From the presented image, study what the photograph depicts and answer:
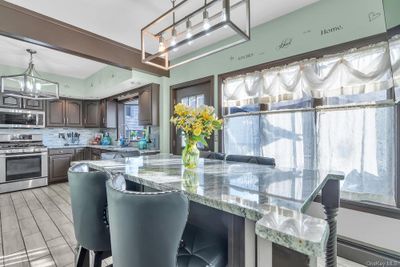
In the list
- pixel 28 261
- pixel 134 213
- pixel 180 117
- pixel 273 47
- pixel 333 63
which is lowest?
pixel 28 261

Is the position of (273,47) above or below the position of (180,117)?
above

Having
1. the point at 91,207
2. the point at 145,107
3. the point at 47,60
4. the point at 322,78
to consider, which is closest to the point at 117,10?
the point at 145,107

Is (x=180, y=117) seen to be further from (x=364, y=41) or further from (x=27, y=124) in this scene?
(x=27, y=124)

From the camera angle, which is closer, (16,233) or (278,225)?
(278,225)

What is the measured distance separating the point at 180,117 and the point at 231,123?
1705 millimetres

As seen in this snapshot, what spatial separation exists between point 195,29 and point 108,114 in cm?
425

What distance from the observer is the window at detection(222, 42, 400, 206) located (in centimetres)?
204

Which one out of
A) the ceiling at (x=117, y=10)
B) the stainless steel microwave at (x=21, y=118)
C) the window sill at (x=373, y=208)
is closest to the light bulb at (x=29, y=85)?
the ceiling at (x=117, y=10)

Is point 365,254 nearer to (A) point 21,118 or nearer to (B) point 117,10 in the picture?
(B) point 117,10

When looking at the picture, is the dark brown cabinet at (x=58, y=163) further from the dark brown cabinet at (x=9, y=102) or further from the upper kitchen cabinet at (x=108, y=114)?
the dark brown cabinet at (x=9, y=102)

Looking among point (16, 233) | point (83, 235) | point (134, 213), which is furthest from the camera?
point (16, 233)

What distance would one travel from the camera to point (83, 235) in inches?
52.5

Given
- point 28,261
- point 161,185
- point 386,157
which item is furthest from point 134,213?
point 386,157

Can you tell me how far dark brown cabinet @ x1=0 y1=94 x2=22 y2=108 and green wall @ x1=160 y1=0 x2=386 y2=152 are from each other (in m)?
4.23
